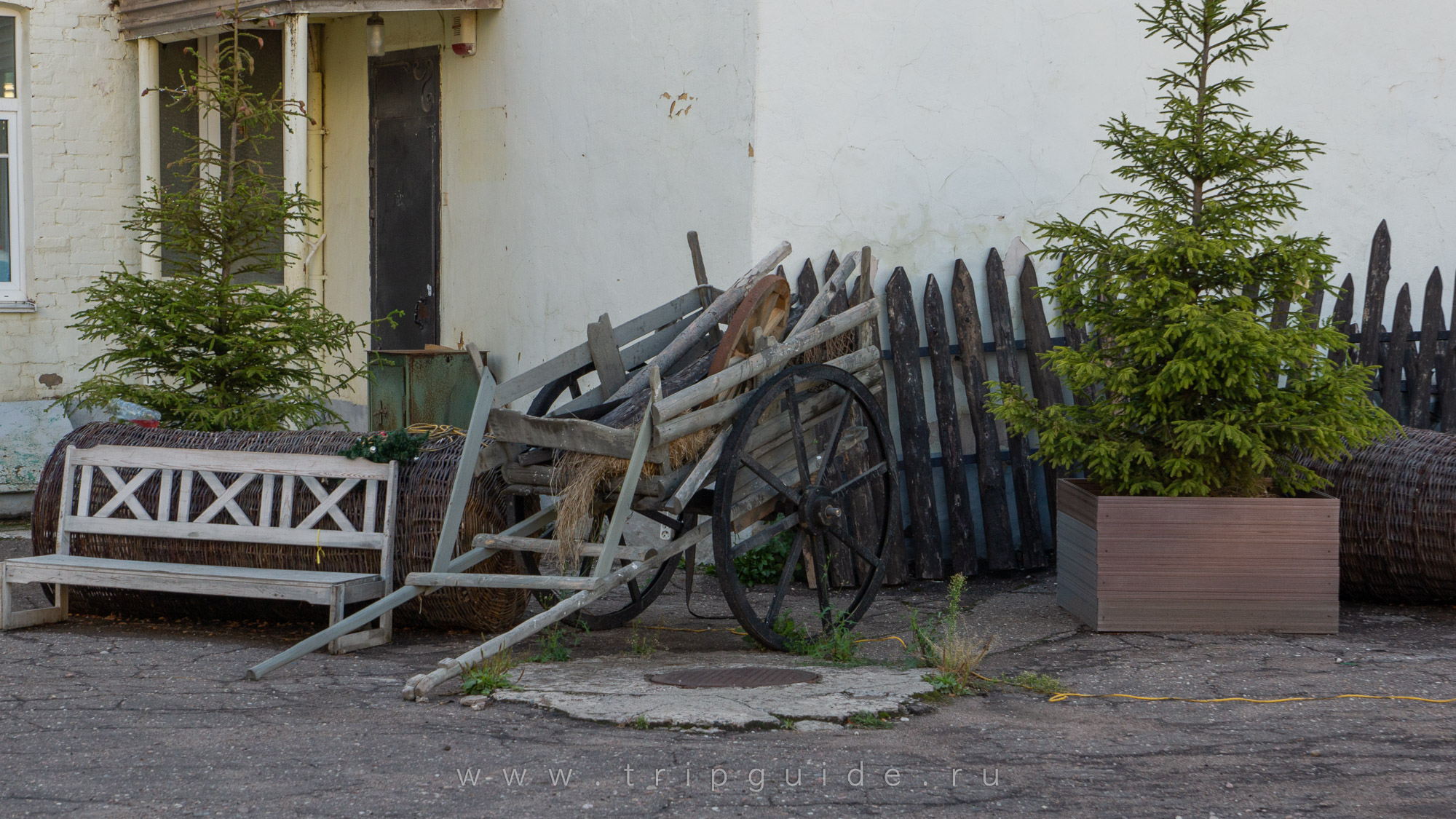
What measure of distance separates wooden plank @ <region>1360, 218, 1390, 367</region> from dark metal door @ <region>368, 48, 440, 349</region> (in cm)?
574

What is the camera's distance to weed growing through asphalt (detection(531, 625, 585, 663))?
477 centimetres

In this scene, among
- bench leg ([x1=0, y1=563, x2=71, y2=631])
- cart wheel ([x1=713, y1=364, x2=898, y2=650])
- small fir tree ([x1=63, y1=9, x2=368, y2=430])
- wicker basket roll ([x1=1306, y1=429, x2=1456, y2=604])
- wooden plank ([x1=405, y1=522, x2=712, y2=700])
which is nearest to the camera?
wooden plank ([x1=405, y1=522, x2=712, y2=700])

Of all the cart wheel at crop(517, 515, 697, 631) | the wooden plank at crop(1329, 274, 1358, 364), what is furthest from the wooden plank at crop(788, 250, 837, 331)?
the wooden plank at crop(1329, 274, 1358, 364)

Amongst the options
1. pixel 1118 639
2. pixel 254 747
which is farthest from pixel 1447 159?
pixel 254 747

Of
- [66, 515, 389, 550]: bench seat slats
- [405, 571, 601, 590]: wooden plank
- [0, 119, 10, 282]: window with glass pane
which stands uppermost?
[0, 119, 10, 282]: window with glass pane

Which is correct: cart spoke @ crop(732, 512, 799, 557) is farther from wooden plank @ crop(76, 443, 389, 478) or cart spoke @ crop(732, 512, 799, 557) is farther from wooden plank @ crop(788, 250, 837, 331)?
wooden plank @ crop(788, 250, 837, 331)

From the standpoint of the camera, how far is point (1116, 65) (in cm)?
713

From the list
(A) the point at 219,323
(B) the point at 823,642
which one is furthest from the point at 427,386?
(B) the point at 823,642

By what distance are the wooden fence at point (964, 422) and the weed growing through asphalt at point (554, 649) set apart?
196cm

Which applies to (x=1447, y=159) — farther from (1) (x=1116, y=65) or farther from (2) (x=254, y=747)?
(2) (x=254, y=747)

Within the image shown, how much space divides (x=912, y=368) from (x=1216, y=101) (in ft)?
6.36

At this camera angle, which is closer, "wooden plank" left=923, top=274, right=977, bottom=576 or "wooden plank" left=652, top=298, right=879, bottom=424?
"wooden plank" left=652, top=298, right=879, bottom=424

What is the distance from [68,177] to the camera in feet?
29.1

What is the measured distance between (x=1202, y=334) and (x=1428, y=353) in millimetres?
3080
